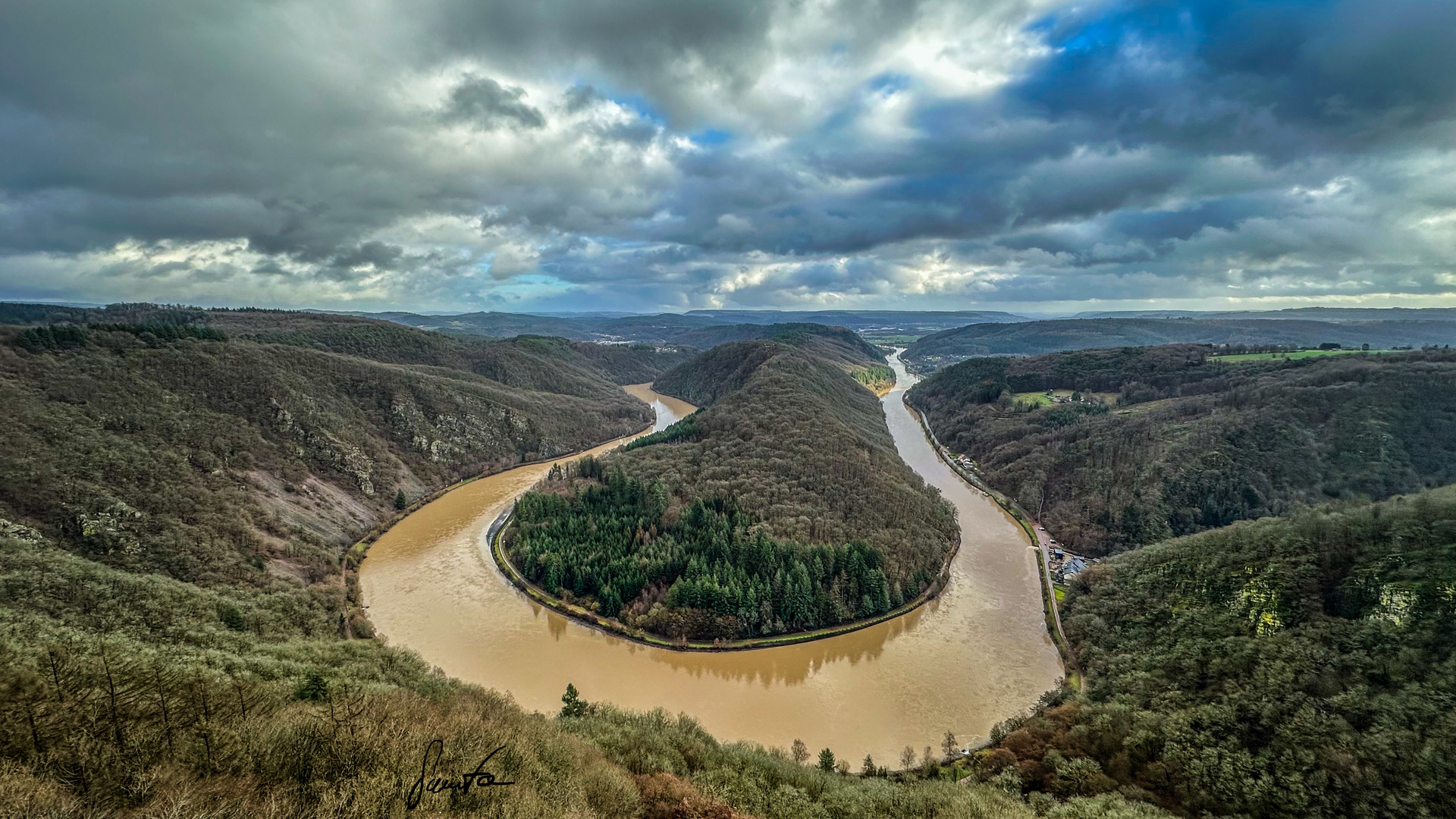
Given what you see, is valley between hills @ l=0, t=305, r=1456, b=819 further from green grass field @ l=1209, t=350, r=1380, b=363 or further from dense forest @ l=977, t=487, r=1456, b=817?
green grass field @ l=1209, t=350, r=1380, b=363

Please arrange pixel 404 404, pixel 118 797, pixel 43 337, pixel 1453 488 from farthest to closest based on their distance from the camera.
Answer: pixel 404 404, pixel 43 337, pixel 1453 488, pixel 118 797

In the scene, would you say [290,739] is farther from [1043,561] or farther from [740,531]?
[1043,561]

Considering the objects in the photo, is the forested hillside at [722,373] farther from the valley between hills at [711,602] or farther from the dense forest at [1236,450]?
the dense forest at [1236,450]

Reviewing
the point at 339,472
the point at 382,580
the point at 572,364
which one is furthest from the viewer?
the point at 572,364

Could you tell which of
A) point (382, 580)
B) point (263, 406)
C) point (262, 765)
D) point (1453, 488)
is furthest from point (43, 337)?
point (1453, 488)

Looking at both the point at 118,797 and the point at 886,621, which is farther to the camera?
the point at 886,621

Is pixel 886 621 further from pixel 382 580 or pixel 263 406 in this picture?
pixel 263 406
